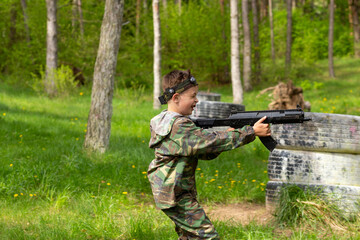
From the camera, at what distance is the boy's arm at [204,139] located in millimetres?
2896

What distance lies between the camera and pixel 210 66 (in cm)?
2489

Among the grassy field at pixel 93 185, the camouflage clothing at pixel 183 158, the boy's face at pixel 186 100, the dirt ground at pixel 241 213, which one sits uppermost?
the boy's face at pixel 186 100

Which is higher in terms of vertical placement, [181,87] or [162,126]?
[181,87]

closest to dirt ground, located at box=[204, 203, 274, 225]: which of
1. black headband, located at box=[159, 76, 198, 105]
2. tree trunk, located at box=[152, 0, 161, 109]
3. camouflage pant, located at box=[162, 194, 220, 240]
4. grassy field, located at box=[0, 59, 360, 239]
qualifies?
grassy field, located at box=[0, 59, 360, 239]

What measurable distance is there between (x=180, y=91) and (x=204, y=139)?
0.41 metres

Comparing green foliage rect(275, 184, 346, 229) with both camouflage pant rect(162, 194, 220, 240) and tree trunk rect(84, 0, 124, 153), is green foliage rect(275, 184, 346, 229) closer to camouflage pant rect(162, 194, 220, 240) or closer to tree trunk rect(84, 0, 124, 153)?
camouflage pant rect(162, 194, 220, 240)

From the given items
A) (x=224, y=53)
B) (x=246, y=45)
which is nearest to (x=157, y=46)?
(x=246, y=45)

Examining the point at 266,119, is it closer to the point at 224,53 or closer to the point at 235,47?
the point at 235,47

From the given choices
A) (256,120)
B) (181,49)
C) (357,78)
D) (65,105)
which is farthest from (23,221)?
(357,78)

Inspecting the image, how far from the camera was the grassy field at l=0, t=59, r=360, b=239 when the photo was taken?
4.32 m

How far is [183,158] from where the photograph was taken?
9.90 ft

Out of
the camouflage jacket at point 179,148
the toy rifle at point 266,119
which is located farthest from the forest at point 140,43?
the camouflage jacket at point 179,148

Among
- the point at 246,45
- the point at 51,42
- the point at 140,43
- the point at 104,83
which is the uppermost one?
the point at 140,43

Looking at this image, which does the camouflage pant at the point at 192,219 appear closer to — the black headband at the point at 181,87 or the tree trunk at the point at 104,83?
the black headband at the point at 181,87
